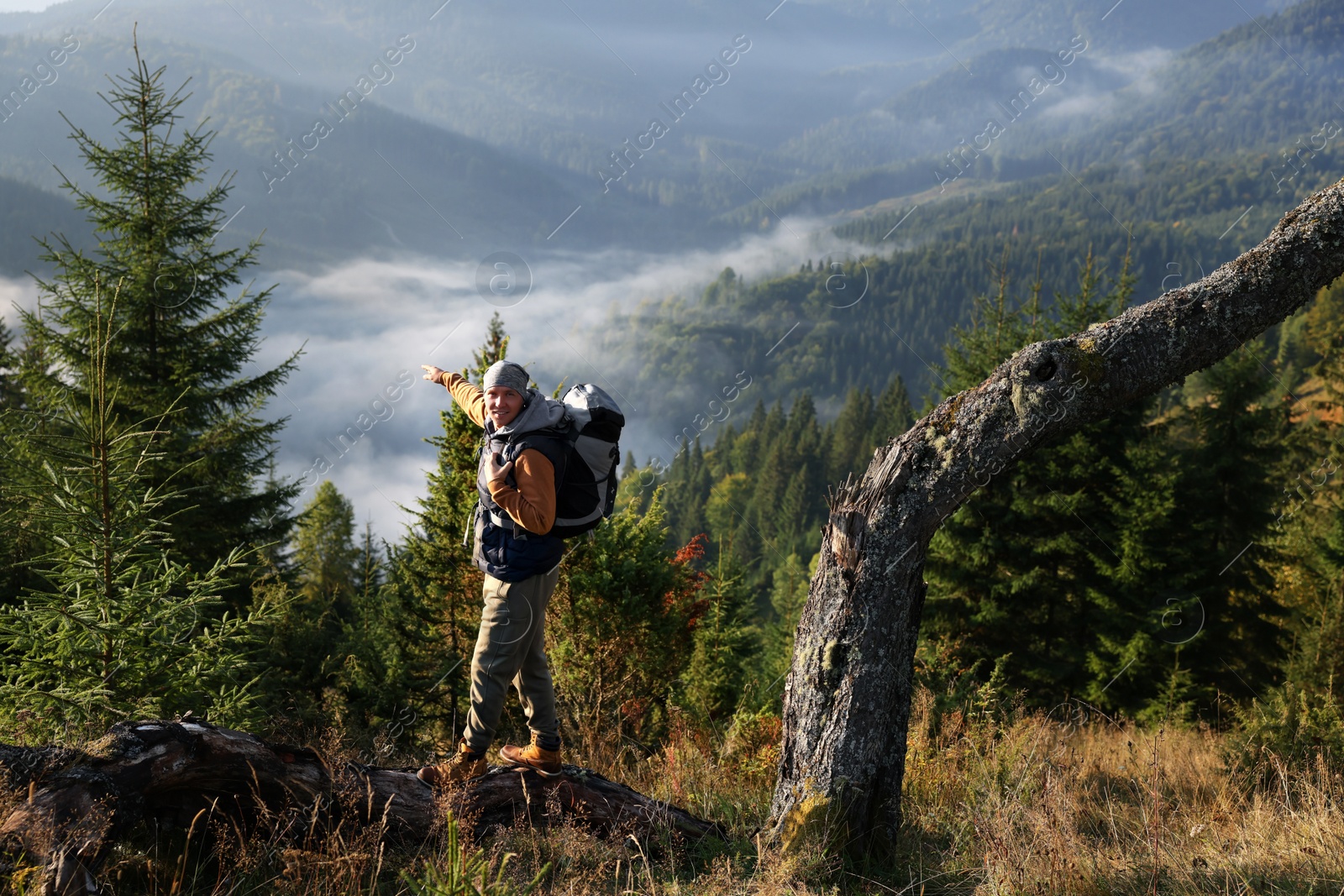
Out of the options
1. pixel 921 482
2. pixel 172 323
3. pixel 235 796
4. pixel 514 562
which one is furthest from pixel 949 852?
pixel 172 323

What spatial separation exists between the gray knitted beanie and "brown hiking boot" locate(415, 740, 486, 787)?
6.09 ft

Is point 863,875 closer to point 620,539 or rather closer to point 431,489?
point 620,539

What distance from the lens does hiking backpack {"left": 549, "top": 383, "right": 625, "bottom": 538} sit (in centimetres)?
377

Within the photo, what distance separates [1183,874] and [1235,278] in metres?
2.63

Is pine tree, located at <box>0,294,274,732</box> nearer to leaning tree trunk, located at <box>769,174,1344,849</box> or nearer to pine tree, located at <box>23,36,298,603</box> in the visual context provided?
leaning tree trunk, located at <box>769,174,1344,849</box>

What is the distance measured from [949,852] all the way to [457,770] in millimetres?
2405

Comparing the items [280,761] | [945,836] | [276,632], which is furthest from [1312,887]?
[276,632]

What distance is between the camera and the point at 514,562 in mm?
3807

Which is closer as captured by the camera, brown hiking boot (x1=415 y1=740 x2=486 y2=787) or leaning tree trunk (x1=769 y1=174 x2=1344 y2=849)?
leaning tree trunk (x1=769 y1=174 x2=1344 y2=849)

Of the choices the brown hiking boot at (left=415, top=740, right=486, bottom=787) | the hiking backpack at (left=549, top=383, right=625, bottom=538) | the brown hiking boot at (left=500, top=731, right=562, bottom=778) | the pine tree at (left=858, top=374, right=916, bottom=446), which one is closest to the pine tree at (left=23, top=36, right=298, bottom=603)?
the brown hiking boot at (left=415, top=740, right=486, bottom=787)

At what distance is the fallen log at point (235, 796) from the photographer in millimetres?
2719

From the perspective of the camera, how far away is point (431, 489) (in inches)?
426

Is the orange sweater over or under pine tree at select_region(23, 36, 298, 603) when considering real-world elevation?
under

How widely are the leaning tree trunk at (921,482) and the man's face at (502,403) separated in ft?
5.30
